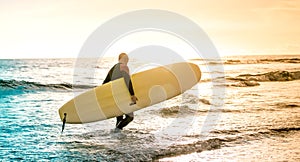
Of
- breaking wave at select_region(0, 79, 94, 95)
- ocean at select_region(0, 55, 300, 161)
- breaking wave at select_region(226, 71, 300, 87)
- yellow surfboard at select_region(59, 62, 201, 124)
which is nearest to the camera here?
ocean at select_region(0, 55, 300, 161)

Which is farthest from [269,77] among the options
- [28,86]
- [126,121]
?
[126,121]

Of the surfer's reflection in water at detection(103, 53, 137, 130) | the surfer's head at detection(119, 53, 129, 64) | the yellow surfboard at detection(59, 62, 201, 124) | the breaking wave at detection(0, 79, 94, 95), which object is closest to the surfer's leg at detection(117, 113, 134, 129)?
the surfer's reflection in water at detection(103, 53, 137, 130)

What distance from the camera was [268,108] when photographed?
29.4ft

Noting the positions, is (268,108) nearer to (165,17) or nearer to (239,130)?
(239,130)

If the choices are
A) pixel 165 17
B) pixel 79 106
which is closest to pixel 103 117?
pixel 79 106

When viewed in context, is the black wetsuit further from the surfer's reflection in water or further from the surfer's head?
the surfer's head

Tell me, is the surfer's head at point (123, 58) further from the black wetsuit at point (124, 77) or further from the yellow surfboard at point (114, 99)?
the yellow surfboard at point (114, 99)

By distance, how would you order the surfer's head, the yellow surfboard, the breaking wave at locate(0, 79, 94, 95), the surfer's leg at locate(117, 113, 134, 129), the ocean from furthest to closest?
the breaking wave at locate(0, 79, 94, 95)
the yellow surfboard
the surfer's leg at locate(117, 113, 134, 129)
the surfer's head
the ocean

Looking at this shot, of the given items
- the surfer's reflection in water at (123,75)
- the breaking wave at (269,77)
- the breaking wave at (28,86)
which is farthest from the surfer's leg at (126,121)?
the breaking wave at (269,77)

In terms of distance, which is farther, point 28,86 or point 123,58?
point 28,86

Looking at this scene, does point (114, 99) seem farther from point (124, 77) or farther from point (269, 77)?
point (269, 77)

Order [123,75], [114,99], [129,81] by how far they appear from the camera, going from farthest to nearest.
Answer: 1. [114,99]
2. [123,75]
3. [129,81]

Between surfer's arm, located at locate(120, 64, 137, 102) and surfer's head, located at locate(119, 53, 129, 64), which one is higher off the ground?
surfer's head, located at locate(119, 53, 129, 64)

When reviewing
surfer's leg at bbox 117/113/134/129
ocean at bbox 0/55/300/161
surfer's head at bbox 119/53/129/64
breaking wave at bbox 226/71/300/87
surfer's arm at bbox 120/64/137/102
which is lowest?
ocean at bbox 0/55/300/161
